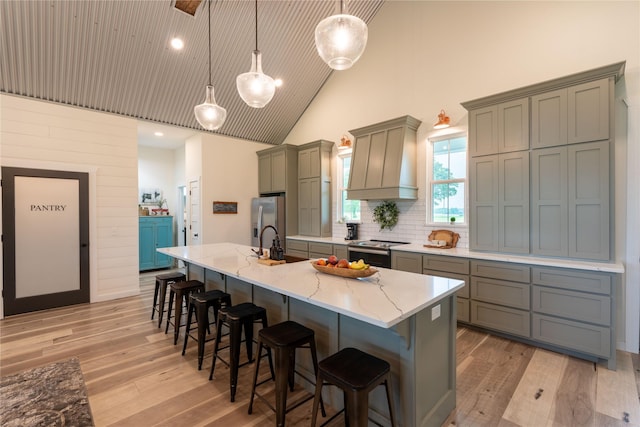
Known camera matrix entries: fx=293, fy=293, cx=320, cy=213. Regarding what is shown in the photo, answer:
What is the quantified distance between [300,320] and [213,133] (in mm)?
4927

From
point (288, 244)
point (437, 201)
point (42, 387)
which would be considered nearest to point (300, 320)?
point (42, 387)

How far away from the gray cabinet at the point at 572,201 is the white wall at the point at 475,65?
1.43 ft

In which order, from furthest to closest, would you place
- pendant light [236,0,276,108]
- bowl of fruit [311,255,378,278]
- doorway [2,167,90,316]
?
doorway [2,167,90,316]
pendant light [236,0,276,108]
bowl of fruit [311,255,378,278]

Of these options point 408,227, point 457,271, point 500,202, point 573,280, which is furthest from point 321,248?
point 573,280

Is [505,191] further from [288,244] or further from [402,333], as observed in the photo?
[288,244]

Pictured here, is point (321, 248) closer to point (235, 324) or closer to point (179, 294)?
point (179, 294)

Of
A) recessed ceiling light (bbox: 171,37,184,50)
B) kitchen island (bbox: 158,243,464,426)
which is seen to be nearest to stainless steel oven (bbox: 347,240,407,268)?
kitchen island (bbox: 158,243,464,426)

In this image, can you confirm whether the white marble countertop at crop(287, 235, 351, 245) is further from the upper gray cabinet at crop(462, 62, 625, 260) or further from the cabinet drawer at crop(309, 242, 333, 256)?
the upper gray cabinet at crop(462, 62, 625, 260)

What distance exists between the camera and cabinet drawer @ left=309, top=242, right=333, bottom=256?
515 centimetres

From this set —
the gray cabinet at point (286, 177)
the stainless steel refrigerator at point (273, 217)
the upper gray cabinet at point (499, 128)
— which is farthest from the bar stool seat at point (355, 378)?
the gray cabinet at point (286, 177)

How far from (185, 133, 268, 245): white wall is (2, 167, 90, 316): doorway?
1.96m

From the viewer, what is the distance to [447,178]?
14.4ft

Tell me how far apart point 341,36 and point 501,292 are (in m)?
3.10

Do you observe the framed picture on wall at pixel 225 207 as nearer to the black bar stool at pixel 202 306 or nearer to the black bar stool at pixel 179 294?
the black bar stool at pixel 179 294
